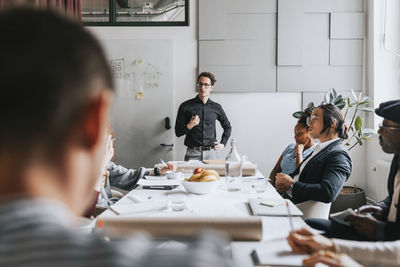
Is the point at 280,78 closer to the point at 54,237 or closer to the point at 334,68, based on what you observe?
the point at 334,68

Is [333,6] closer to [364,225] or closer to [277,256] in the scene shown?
[364,225]

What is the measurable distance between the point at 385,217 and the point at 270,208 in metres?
0.63

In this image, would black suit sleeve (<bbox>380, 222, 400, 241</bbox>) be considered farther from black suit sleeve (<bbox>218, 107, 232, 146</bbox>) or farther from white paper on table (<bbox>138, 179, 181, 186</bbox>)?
black suit sleeve (<bbox>218, 107, 232, 146</bbox>)

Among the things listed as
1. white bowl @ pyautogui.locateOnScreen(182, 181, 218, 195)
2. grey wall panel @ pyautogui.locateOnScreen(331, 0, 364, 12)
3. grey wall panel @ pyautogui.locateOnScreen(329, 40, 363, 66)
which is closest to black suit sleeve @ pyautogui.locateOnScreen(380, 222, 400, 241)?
white bowl @ pyautogui.locateOnScreen(182, 181, 218, 195)

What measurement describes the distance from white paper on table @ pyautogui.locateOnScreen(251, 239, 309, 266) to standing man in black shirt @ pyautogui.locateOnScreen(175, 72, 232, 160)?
3.40 meters

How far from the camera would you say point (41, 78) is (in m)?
0.41

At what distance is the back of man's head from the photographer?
41 cm

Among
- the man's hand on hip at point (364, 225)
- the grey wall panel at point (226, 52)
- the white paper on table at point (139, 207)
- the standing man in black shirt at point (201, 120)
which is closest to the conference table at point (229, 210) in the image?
the white paper on table at point (139, 207)

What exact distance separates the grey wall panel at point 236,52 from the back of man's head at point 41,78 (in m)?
4.83

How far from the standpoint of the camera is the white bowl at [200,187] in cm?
236

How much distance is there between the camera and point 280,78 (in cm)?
522

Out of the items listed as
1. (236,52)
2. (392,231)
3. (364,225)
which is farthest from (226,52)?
(392,231)

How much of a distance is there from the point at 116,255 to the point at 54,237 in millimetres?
64

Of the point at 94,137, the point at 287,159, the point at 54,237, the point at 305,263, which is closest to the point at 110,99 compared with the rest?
the point at 94,137
